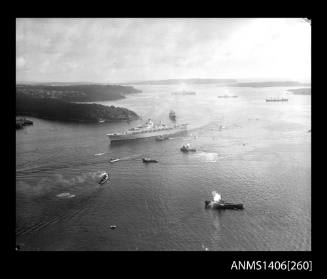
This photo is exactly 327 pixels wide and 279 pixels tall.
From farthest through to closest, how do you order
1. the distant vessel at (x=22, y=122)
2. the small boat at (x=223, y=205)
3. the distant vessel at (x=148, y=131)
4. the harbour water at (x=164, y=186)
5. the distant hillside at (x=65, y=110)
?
1. the distant vessel at (x=148, y=131)
2. the distant hillside at (x=65, y=110)
3. the distant vessel at (x=22, y=122)
4. the small boat at (x=223, y=205)
5. the harbour water at (x=164, y=186)

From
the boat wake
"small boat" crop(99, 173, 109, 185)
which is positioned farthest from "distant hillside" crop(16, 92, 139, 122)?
"small boat" crop(99, 173, 109, 185)

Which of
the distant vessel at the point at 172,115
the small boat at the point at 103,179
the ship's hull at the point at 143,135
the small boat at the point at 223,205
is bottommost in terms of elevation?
the small boat at the point at 223,205

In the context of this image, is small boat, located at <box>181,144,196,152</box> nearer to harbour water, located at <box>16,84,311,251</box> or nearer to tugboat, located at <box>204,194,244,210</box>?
harbour water, located at <box>16,84,311,251</box>

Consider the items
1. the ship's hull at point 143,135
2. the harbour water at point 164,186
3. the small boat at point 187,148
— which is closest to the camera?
the harbour water at point 164,186

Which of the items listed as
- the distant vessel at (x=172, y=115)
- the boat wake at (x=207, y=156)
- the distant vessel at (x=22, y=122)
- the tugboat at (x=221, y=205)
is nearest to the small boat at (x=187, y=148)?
the boat wake at (x=207, y=156)

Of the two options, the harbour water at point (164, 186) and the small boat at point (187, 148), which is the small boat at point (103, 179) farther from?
the small boat at point (187, 148)

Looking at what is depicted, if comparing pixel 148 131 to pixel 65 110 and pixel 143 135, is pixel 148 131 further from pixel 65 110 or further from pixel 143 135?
pixel 65 110

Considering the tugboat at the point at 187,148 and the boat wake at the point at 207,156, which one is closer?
the boat wake at the point at 207,156
